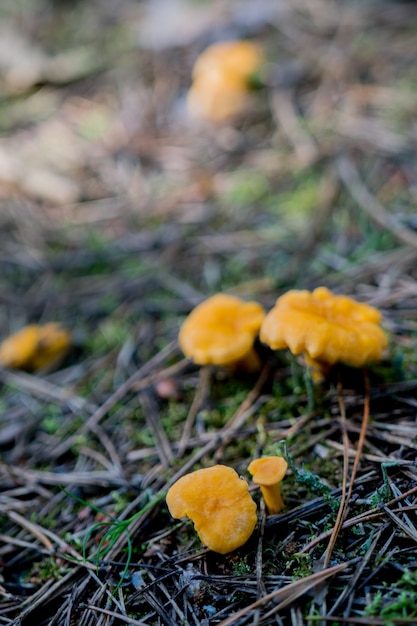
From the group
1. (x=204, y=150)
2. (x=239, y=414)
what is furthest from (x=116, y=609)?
(x=204, y=150)

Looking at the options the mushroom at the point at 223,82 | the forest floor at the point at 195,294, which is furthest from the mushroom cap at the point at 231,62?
the forest floor at the point at 195,294

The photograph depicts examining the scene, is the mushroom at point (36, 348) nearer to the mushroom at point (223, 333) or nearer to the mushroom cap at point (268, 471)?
the mushroom at point (223, 333)

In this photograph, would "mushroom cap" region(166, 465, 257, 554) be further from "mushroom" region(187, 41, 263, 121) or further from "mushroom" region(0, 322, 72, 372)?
"mushroom" region(187, 41, 263, 121)

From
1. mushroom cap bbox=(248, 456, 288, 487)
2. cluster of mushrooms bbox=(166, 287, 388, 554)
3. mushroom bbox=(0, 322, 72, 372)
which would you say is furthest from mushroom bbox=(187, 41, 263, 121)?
Result: mushroom cap bbox=(248, 456, 288, 487)

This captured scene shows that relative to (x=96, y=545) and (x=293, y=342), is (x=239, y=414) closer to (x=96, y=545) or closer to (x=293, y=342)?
(x=293, y=342)

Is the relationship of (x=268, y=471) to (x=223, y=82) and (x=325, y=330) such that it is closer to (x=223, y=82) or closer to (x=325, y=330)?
(x=325, y=330)

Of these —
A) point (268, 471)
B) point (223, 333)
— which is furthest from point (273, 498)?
point (223, 333)

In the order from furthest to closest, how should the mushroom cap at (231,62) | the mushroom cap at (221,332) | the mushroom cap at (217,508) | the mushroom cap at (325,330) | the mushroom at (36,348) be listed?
the mushroom cap at (231,62) → the mushroom at (36,348) → the mushroom cap at (221,332) → the mushroom cap at (325,330) → the mushroom cap at (217,508)
